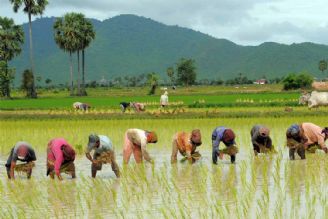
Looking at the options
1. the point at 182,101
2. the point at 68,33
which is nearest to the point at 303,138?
the point at 182,101

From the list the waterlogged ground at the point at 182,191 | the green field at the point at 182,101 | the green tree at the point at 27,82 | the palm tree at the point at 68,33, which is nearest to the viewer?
the waterlogged ground at the point at 182,191

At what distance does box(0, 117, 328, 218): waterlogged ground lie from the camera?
7488 mm

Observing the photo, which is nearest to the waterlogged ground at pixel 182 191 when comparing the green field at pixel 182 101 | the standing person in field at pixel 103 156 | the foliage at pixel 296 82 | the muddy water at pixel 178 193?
the muddy water at pixel 178 193

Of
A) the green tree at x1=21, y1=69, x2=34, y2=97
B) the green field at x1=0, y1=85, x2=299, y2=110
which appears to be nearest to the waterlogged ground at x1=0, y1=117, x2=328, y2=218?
the green field at x1=0, y1=85, x2=299, y2=110

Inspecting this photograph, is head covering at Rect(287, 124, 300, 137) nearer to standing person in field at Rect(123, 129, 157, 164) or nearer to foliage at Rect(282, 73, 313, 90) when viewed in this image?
standing person in field at Rect(123, 129, 157, 164)

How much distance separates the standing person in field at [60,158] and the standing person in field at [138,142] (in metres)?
1.71

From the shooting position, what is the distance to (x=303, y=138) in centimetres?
1247

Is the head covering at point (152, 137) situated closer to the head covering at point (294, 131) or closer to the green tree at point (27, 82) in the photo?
the head covering at point (294, 131)

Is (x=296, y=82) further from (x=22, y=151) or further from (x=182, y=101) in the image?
(x=22, y=151)

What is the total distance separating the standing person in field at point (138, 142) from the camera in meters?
11.5

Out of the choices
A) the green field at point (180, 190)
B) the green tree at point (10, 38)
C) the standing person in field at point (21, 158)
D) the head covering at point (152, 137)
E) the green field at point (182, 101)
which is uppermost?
the green tree at point (10, 38)

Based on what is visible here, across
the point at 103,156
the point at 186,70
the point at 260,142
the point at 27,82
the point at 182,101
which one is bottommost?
the point at 182,101

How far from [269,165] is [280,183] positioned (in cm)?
213

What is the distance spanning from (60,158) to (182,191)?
2.38m
